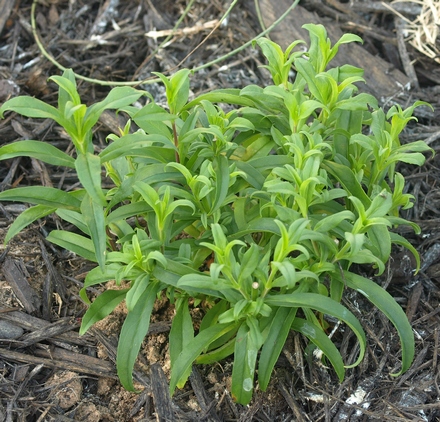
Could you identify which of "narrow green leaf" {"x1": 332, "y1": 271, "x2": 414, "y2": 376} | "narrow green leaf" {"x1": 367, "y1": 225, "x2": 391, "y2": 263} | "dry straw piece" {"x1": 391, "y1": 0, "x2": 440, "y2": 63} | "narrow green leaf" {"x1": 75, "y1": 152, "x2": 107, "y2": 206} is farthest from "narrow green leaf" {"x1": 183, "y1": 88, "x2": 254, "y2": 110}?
"dry straw piece" {"x1": 391, "y1": 0, "x2": 440, "y2": 63}

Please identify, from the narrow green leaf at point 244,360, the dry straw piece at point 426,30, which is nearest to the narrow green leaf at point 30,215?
the narrow green leaf at point 244,360

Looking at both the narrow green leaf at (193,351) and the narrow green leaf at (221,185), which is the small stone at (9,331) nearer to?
the narrow green leaf at (193,351)

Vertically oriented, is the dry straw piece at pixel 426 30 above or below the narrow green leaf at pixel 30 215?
above

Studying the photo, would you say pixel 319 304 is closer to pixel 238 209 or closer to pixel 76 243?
pixel 238 209

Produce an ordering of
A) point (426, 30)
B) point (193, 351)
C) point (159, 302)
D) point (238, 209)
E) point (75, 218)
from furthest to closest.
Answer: point (426, 30) → point (159, 302) → point (75, 218) → point (238, 209) → point (193, 351)

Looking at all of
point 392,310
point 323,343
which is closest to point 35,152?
point 323,343

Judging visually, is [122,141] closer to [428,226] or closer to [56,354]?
[56,354]

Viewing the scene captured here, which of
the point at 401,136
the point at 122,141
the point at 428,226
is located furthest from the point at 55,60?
the point at 428,226

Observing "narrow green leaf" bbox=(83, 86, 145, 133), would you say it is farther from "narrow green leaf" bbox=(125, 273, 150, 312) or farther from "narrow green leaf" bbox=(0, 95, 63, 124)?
"narrow green leaf" bbox=(125, 273, 150, 312)
